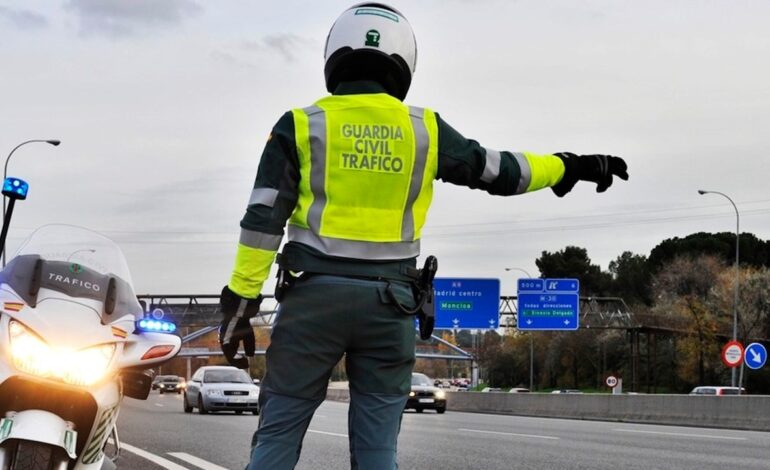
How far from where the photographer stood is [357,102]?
13.7 ft

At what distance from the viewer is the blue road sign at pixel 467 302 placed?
134 feet

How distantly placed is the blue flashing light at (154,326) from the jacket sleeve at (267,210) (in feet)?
4.42

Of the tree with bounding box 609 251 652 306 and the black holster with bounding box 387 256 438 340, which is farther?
the tree with bounding box 609 251 652 306

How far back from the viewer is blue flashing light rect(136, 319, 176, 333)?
5.16 meters

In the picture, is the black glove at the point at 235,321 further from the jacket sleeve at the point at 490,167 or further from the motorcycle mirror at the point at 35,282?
the motorcycle mirror at the point at 35,282

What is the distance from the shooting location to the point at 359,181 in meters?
4.04

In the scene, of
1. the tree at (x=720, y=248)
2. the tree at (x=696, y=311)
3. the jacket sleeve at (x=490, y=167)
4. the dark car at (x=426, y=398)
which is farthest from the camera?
the tree at (x=720, y=248)

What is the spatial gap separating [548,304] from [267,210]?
41940mm

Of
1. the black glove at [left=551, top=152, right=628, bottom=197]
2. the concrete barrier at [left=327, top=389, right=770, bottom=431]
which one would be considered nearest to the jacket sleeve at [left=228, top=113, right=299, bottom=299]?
the black glove at [left=551, top=152, right=628, bottom=197]

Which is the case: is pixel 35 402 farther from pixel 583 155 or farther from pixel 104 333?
pixel 583 155

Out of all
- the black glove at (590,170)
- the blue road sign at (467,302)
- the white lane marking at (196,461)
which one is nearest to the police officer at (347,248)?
the black glove at (590,170)

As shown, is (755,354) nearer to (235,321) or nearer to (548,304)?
(548,304)

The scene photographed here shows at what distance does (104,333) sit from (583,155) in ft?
6.91

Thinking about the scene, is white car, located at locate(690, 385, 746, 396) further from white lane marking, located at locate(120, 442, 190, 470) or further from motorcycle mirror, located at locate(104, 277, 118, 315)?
motorcycle mirror, located at locate(104, 277, 118, 315)
